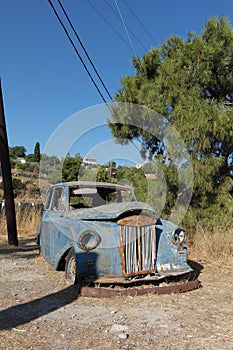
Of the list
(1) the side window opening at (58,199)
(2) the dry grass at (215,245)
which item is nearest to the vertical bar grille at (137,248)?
(1) the side window opening at (58,199)

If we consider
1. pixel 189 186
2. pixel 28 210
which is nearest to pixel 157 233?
pixel 189 186

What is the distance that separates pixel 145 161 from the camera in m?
8.61

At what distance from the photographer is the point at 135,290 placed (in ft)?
15.2

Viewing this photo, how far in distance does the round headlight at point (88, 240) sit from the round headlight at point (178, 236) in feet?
4.18

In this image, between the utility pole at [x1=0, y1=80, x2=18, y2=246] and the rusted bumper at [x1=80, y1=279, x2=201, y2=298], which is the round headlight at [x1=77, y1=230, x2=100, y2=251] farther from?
the utility pole at [x1=0, y1=80, x2=18, y2=246]

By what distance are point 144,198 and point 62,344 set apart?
5.25 m

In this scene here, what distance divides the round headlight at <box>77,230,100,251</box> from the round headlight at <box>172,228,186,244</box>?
1.27m

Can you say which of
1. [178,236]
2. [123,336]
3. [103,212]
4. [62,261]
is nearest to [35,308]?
[123,336]

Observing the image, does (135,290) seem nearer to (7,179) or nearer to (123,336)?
(123,336)

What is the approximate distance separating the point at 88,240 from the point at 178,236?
1.50 metres

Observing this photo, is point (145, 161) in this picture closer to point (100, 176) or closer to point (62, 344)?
point (100, 176)

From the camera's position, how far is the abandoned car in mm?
4762

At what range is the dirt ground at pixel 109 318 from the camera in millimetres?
3139

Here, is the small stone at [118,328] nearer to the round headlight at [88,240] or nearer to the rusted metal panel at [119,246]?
the rusted metal panel at [119,246]
